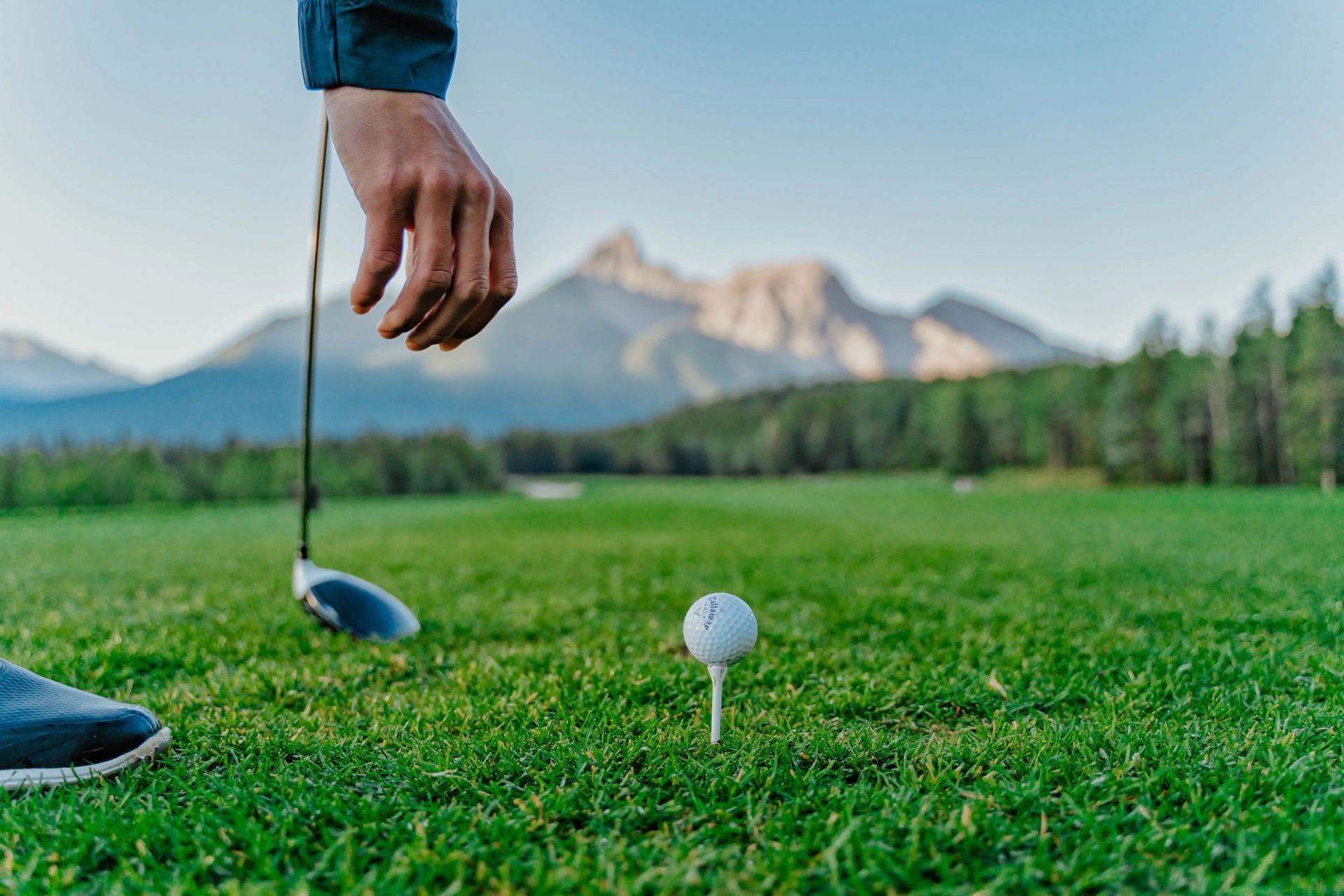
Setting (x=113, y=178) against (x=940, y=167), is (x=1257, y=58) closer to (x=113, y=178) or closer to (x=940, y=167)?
(x=113, y=178)

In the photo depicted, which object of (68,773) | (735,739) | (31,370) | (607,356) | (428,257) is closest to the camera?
(428,257)

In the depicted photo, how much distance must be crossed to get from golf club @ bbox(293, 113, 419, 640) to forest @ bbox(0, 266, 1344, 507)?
187 centimetres

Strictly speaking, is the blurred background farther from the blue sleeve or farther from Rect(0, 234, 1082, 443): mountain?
Rect(0, 234, 1082, 443): mountain

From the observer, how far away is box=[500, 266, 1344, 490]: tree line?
3.70 m

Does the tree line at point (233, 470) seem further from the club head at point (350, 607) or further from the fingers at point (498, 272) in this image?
the fingers at point (498, 272)

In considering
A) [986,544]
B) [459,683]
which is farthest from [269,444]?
[459,683]

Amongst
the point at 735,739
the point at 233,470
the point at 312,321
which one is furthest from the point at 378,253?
the point at 233,470

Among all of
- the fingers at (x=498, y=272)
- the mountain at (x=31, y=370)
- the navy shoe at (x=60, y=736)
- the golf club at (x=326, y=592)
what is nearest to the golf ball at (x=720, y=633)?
the fingers at (x=498, y=272)

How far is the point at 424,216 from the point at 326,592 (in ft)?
7.56

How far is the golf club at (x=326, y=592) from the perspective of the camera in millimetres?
2758

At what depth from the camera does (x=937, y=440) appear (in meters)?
39.9

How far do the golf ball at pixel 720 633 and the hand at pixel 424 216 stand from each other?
842mm

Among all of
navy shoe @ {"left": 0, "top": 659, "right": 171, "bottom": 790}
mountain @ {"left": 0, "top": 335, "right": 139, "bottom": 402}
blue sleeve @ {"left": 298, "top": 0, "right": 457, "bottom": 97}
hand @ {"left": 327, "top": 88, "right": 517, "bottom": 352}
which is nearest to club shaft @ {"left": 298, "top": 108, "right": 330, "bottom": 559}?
navy shoe @ {"left": 0, "top": 659, "right": 171, "bottom": 790}

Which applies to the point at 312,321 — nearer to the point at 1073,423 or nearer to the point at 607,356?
the point at 1073,423
